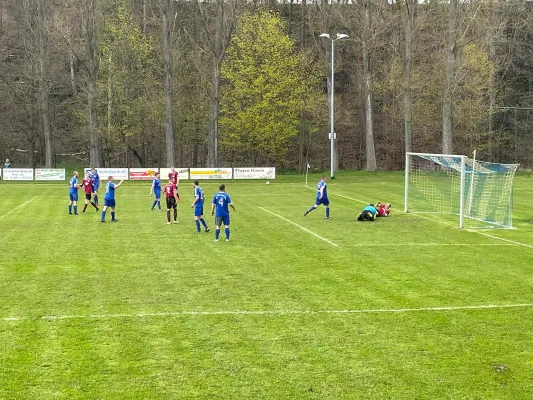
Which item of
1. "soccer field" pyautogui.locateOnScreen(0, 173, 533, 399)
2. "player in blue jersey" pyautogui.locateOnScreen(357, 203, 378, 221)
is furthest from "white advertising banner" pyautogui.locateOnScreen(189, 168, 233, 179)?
"soccer field" pyautogui.locateOnScreen(0, 173, 533, 399)

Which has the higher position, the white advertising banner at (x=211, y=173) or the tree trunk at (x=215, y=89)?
the tree trunk at (x=215, y=89)

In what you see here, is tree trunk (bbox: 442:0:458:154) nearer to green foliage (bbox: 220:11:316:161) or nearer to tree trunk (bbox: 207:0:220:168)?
green foliage (bbox: 220:11:316:161)

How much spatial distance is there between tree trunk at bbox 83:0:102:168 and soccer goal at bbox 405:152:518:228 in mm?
31305

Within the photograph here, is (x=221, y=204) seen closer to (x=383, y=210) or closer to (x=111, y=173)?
(x=383, y=210)

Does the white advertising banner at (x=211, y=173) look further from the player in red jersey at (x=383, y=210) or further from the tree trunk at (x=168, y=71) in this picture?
the player in red jersey at (x=383, y=210)

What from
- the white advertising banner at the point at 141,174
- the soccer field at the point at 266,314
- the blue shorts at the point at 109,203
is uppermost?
the white advertising banner at the point at 141,174

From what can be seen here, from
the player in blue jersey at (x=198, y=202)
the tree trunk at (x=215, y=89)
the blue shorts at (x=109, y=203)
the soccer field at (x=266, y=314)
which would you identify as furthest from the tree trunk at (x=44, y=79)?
the player in blue jersey at (x=198, y=202)

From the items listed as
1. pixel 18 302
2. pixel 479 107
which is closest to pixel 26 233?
pixel 18 302

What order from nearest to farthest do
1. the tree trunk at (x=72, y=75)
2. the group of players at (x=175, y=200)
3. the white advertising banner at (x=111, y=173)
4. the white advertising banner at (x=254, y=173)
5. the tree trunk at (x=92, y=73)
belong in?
1. the group of players at (x=175, y=200)
2. the white advertising banner at (x=111, y=173)
3. the white advertising banner at (x=254, y=173)
4. the tree trunk at (x=92, y=73)
5. the tree trunk at (x=72, y=75)

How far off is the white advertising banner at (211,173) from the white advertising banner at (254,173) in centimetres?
54

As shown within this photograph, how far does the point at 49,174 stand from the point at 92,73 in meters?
10.00

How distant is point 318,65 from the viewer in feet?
204

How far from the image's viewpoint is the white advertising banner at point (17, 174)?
50.9 meters

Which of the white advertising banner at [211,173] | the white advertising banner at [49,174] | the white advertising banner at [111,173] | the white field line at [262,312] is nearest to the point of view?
the white field line at [262,312]
